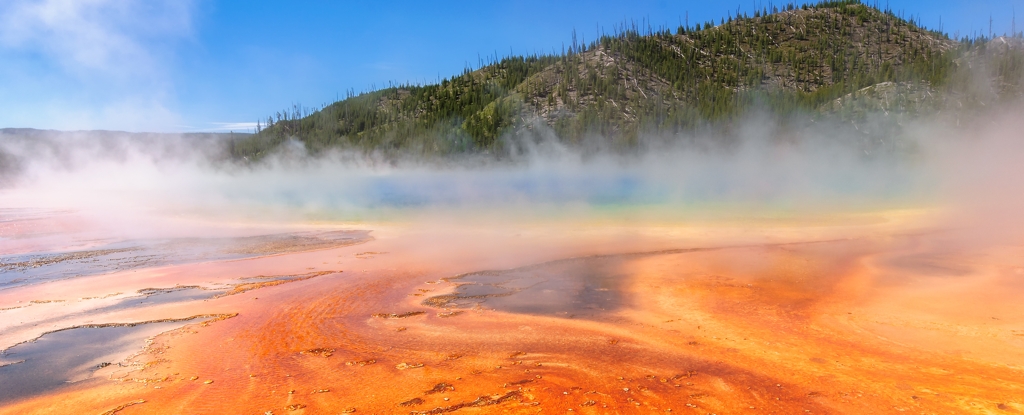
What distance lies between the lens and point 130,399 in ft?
21.0

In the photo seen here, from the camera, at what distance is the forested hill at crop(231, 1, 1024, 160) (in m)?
82.4

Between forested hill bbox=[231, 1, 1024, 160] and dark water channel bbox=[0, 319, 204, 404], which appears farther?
forested hill bbox=[231, 1, 1024, 160]

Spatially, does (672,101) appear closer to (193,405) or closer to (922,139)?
(922,139)

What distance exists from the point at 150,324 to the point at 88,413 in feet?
11.7

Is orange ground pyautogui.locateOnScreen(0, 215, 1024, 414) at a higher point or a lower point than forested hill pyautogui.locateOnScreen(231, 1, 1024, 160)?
lower

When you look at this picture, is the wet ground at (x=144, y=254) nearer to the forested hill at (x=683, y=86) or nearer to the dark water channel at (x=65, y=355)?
the dark water channel at (x=65, y=355)

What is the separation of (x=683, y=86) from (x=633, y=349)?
347ft

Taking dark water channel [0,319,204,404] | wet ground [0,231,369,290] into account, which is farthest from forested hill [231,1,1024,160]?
dark water channel [0,319,204,404]

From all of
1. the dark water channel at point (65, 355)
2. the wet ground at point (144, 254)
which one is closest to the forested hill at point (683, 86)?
the wet ground at point (144, 254)

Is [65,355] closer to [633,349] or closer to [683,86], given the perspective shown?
[633,349]

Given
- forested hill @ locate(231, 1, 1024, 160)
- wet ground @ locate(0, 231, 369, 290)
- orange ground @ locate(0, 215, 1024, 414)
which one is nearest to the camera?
orange ground @ locate(0, 215, 1024, 414)

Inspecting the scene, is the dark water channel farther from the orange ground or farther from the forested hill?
the forested hill

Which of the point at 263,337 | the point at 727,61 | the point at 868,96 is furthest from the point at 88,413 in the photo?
the point at 727,61

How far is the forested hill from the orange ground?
79.8m
